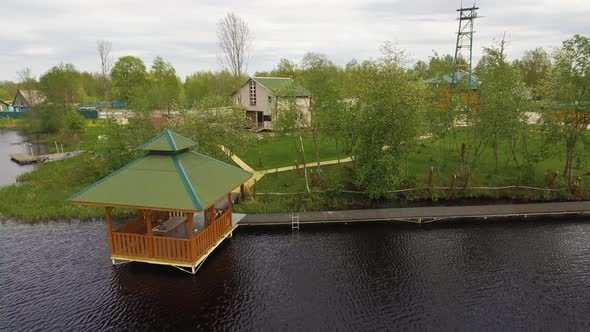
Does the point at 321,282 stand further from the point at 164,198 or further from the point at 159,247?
the point at 164,198

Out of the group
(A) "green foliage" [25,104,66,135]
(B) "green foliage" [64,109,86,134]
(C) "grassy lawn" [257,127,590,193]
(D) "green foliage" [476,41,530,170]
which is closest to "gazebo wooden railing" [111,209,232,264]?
(C) "grassy lawn" [257,127,590,193]

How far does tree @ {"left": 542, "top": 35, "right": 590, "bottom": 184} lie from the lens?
25.6 m

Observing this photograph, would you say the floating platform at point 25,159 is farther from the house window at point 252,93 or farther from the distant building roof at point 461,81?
the distant building roof at point 461,81

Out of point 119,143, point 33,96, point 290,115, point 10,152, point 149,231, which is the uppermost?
point 33,96

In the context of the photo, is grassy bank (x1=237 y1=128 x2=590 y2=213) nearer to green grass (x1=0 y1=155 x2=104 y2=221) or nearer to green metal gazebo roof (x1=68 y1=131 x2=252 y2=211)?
green metal gazebo roof (x1=68 y1=131 x2=252 y2=211)

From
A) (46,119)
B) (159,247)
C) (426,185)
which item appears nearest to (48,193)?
(159,247)

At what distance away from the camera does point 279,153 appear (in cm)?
3850

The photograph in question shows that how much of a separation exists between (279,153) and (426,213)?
58.3 ft

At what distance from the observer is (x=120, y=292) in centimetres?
1697

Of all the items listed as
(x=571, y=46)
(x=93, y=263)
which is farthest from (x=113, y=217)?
(x=571, y=46)

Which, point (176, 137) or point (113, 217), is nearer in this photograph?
point (176, 137)

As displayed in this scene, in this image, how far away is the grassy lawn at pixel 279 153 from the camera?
1361 inches

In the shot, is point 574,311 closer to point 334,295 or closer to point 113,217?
point 334,295

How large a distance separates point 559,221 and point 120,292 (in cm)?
2679
